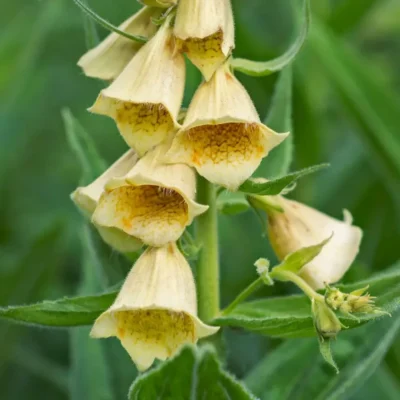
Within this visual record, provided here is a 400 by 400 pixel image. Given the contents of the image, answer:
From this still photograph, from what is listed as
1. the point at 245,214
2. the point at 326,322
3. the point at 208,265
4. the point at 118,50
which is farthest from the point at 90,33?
the point at 245,214

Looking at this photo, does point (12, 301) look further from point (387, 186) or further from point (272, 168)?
point (387, 186)

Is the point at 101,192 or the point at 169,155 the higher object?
the point at 169,155

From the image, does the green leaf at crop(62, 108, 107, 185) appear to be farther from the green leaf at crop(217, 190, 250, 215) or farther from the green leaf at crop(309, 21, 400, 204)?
the green leaf at crop(309, 21, 400, 204)

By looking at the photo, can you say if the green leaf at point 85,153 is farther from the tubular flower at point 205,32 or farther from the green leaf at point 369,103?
the green leaf at point 369,103

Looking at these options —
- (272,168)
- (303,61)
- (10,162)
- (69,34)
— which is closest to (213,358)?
(272,168)

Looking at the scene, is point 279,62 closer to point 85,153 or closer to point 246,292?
point 246,292
